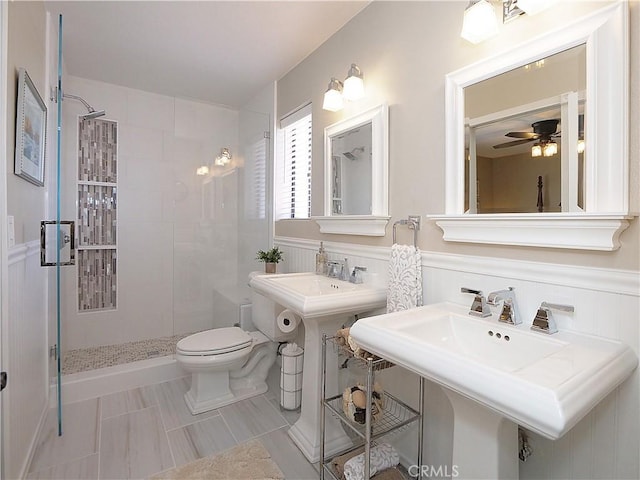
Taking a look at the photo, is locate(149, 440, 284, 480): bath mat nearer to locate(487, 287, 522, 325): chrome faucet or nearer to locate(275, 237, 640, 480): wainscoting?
locate(275, 237, 640, 480): wainscoting

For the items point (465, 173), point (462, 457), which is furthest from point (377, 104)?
point (462, 457)

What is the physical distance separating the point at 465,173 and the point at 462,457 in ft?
3.35

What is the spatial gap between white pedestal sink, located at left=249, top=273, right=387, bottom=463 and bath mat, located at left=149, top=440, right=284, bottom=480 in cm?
20

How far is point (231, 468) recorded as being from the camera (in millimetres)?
1634

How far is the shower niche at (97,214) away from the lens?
2.88 m

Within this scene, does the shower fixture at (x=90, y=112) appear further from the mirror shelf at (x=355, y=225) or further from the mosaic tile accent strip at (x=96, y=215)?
the mirror shelf at (x=355, y=225)

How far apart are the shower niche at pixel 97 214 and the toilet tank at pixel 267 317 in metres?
1.41

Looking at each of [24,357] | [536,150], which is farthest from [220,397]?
[536,150]

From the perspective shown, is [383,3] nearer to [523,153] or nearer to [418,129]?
[418,129]

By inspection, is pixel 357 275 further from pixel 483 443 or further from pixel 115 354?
pixel 115 354

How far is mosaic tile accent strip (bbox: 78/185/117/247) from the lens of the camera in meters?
2.88

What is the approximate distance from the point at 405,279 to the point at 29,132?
192 cm

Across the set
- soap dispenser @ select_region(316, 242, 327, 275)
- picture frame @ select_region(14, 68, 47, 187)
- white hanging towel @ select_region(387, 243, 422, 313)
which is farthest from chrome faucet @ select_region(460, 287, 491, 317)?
picture frame @ select_region(14, 68, 47, 187)

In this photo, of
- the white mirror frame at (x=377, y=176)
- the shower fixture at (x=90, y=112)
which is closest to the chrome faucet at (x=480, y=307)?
the white mirror frame at (x=377, y=176)
